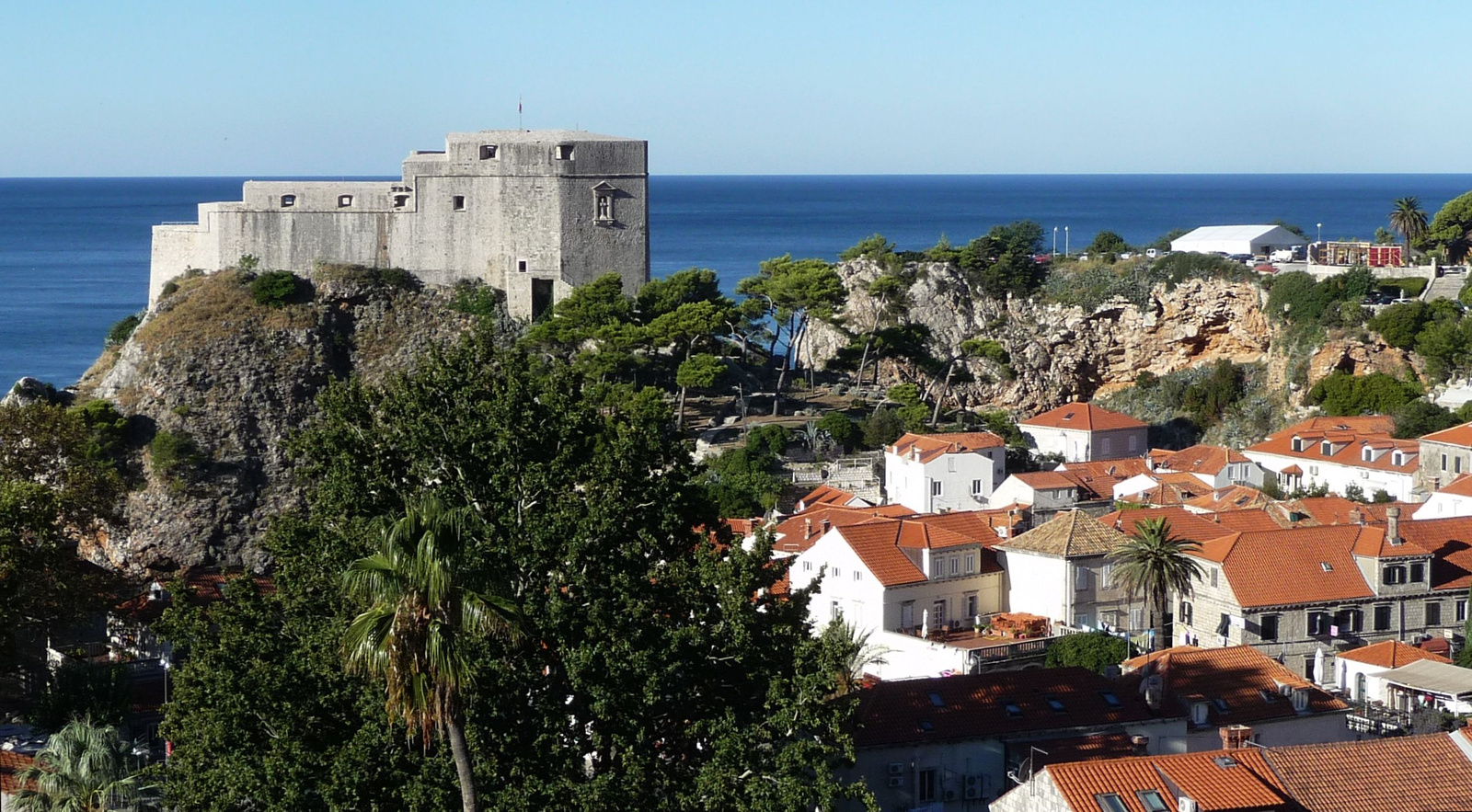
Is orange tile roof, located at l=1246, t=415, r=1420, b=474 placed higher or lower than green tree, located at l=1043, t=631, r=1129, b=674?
higher

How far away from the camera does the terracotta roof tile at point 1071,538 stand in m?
33.0

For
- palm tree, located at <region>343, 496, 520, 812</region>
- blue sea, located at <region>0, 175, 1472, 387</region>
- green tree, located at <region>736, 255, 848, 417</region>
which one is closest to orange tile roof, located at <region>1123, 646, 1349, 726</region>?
palm tree, located at <region>343, 496, 520, 812</region>

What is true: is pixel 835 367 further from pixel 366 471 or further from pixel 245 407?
pixel 366 471

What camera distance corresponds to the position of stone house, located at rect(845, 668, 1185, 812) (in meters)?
21.9

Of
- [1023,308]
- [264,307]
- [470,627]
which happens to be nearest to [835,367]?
[1023,308]

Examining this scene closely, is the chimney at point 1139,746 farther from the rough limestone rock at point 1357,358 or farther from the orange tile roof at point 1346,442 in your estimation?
the rough limestone rock at point 1357,358

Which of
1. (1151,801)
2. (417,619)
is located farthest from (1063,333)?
(417,619)

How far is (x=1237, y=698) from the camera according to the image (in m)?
24.4

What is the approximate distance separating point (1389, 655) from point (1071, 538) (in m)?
6.49

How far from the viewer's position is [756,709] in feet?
57.5

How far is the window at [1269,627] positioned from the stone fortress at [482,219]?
93.5ft

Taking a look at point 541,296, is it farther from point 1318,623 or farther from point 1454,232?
point 1454,232

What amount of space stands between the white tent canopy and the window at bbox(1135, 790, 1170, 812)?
4896 cm

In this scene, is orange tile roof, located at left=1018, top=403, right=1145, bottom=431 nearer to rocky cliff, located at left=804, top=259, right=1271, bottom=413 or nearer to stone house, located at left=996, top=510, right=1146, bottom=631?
rocky cliff, located at left=804, top=259, right=1271, bottom=413
